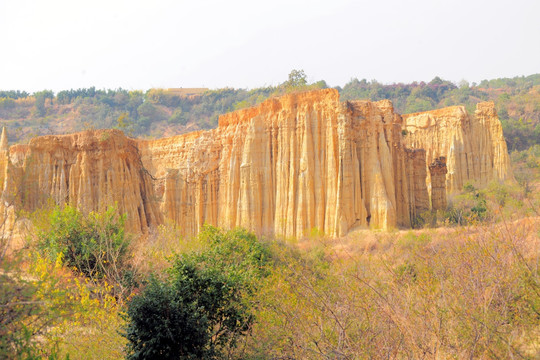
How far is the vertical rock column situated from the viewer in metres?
34.5

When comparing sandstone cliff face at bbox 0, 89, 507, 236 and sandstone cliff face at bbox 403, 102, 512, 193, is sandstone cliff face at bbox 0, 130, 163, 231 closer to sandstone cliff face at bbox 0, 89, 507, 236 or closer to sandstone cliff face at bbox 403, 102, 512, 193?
sandstone cliff face at bbox 0, 89, 507, 236

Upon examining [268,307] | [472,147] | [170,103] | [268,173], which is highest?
[170,103]

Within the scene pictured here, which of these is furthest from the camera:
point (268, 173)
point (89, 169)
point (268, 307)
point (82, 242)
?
point (89, 169)

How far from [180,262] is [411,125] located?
Result: 45.8 m

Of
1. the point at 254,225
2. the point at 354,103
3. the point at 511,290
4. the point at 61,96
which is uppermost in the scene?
the point at 61,96

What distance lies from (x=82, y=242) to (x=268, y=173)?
1725cm

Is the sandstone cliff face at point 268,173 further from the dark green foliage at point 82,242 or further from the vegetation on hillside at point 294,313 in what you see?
the vegetation on hillside at point 294,313

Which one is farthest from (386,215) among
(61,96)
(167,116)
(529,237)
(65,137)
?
(61,96)

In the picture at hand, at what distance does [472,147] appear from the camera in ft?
164

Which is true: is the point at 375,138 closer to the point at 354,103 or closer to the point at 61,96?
the point at 354,103

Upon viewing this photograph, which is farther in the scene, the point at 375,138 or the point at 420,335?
the point at 375,138

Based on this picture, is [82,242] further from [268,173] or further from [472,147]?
[472,147]

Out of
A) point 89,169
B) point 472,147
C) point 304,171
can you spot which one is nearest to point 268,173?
point 304,171

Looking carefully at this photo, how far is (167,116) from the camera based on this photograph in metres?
96.5
